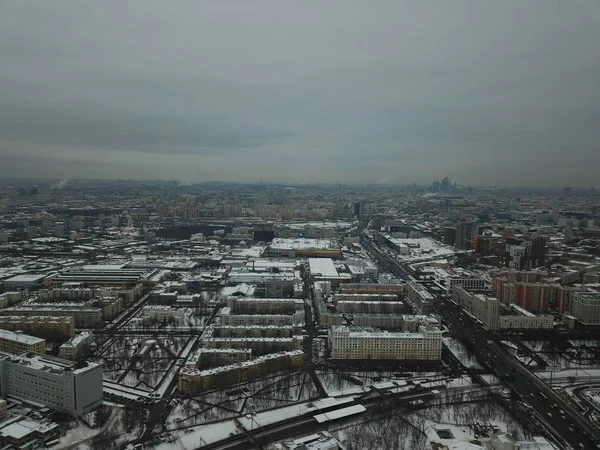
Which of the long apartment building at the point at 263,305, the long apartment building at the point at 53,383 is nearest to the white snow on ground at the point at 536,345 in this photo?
the long apartment building at the point at 263,305

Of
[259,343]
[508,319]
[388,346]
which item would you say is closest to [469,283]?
[508,319]

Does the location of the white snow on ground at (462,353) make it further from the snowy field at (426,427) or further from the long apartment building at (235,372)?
the long apartment building at (235,372)

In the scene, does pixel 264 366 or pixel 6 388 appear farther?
pixel 264 366

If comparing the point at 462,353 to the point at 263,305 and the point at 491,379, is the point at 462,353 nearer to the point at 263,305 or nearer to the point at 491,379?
the point at 491,379

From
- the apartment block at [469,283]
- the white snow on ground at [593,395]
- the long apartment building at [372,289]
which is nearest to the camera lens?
the white snow on ground at [593,395]

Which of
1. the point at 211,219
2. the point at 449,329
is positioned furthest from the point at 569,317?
the point at 211,219

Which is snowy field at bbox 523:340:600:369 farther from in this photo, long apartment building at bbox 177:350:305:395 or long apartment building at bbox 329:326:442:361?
long apartment building at bbox 177:350:305:395

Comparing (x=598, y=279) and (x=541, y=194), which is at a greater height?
(x=541, y=194)

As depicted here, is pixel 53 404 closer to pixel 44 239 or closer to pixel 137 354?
pixel 137 354
